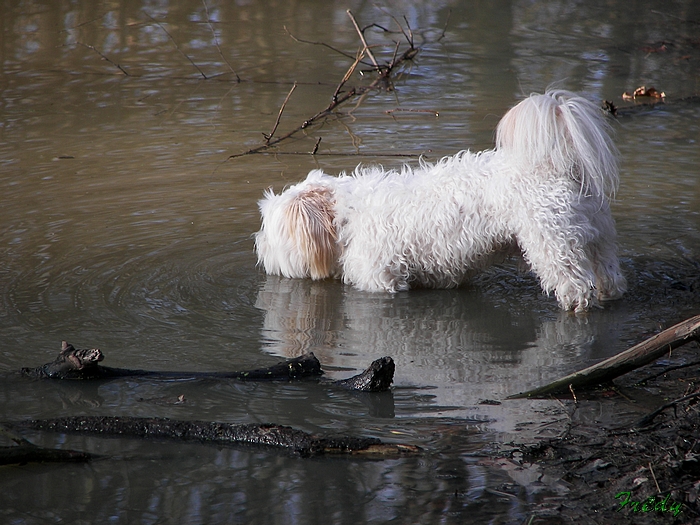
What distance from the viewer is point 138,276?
5.24 meters

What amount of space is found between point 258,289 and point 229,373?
1.40 meters

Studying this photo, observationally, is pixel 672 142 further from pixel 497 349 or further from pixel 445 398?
pixel 445 398

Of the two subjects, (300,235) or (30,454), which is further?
(300,235)

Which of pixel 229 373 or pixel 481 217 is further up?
pixel 481 217

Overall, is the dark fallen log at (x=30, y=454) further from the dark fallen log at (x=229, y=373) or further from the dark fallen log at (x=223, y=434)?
the dark fallen log at (x=229, y=373)

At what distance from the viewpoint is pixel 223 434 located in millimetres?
3180

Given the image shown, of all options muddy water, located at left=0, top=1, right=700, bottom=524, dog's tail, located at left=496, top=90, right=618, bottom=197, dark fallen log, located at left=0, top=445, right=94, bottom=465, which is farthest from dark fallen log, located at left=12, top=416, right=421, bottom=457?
dog's tail, located at left=496, top=90, right=618, bottom=197

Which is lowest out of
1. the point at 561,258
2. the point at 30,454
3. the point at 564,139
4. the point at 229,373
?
the point at 229,373

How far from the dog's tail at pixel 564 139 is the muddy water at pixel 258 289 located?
0.81 m

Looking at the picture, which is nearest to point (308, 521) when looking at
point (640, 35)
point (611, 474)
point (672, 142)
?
point (611, 474)

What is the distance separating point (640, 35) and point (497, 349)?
37.4 feet

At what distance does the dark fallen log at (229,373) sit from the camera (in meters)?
3.63

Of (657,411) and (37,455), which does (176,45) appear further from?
(657,411)
